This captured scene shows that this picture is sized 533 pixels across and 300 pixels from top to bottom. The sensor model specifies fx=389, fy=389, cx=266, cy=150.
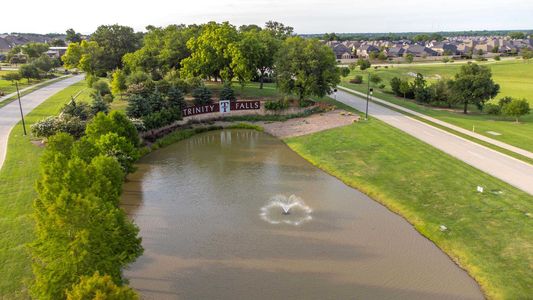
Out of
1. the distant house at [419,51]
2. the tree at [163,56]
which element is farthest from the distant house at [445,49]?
the tree at [163,56]

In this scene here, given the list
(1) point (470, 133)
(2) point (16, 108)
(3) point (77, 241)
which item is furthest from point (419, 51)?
(3) point (77, 241)

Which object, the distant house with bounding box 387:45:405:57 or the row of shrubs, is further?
the distant house with bounding box 387:45:405:57

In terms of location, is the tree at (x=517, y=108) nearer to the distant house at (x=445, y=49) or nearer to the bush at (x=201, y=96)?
the bush at (x=201, y=96)

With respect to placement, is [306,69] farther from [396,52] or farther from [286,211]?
[396,52]

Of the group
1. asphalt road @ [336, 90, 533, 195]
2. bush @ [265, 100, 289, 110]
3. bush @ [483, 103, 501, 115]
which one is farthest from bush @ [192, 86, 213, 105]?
bush @ [483, 103, 501, 115]

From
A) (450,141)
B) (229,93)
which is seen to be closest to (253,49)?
(229,93)

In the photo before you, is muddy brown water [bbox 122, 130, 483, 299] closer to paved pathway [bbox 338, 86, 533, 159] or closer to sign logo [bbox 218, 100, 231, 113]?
paved pathway [bbox 338, 86, 533, 159]

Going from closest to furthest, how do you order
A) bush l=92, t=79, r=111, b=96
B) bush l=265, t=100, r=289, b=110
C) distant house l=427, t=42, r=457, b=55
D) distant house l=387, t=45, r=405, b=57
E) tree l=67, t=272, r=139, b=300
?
tree l=67, t=272, r=139, b=300 < bush l=265, t=100, r=289, b=110 < bush l=92, t=79, r=111, b=96 < distant house l=387, t=45, r=405, b=57 < distant house l=427, t=42, r=457, b=55
